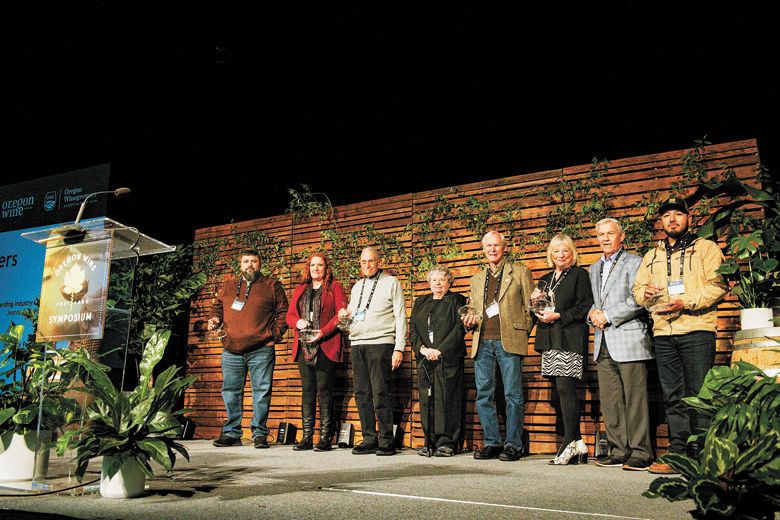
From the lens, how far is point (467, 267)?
5.70m

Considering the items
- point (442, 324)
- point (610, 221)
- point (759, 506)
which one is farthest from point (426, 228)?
point (759, 506)

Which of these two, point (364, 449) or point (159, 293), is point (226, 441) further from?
point (159, 293)

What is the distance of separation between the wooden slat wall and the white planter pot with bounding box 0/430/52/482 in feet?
10.3

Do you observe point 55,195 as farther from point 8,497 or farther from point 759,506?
A: point 759,506

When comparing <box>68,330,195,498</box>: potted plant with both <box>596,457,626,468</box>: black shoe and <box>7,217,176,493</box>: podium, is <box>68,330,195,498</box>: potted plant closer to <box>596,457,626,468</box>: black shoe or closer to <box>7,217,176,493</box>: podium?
<box>7,217,176,493</box>: podium

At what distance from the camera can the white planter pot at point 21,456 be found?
308 centimetres

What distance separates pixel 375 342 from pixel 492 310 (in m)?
1.08

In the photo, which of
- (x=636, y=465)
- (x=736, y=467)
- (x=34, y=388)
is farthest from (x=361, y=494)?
(x=636, y=465)

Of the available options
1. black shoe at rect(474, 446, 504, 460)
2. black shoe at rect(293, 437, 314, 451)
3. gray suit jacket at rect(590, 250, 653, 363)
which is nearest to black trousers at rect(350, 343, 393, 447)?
black shoe at rect(293, 437, 314, 451)

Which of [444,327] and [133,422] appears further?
[444,327]

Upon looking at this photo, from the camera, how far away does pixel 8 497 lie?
2.71 meters

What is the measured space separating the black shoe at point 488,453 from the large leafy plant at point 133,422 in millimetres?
2337

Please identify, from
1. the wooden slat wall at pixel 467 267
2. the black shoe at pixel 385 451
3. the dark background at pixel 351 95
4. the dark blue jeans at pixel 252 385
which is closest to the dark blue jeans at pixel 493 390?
the wooden slat wall at pixel 467 267

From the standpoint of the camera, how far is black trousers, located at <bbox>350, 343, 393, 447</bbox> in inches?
204
